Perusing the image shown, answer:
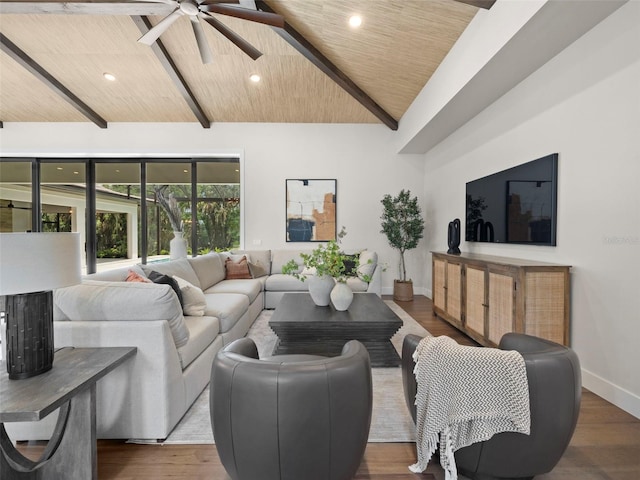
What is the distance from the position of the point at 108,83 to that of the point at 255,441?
560 cm

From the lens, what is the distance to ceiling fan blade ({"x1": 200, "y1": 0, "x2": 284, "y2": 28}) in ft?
8.63

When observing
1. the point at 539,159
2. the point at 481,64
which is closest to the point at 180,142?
the point at 481,64

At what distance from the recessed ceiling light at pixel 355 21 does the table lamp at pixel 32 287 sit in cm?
333

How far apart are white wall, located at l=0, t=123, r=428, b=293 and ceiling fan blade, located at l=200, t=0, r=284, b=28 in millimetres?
2920

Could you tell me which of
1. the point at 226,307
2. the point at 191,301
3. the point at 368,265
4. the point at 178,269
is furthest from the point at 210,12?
the point at 368,265

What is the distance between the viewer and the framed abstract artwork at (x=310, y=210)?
5.67 meters

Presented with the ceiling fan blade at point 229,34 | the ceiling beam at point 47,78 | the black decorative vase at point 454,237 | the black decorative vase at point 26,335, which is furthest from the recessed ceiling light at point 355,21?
→ the ceiling beam at point 47,78

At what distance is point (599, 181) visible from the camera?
2162 mm

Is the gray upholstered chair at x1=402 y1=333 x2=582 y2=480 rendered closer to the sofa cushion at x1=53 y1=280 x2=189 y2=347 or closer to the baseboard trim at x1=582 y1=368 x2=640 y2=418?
the baseboard trim at x1=582 y1=368 x2=640 y2=418

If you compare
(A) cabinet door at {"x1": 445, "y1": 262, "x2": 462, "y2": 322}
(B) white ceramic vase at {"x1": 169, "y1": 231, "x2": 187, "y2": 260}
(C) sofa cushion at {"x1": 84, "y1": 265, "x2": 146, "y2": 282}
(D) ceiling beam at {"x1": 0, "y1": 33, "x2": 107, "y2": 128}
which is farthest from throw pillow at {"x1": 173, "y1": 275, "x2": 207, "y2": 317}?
(D) ceiling beam at {"x1": 0, "y1": 33, "x2": 107, "y2": 128}

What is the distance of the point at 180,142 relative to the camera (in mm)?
5637

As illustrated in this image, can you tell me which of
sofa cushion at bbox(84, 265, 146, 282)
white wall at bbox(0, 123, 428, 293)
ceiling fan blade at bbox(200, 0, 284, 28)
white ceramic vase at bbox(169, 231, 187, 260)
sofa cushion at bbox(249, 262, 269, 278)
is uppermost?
ceiling fan blade at bbox(200, 0, 284, 28)

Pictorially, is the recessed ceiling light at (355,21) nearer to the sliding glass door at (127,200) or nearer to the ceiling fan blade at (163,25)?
the ceiling fan blade at (163,25)

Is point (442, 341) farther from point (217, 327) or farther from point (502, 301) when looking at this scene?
point (217, 327)
